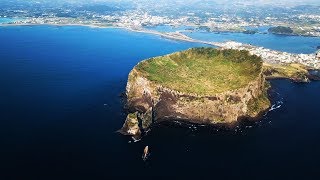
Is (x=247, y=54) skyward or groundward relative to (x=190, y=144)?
skyward

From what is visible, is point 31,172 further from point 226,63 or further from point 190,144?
point 226,63

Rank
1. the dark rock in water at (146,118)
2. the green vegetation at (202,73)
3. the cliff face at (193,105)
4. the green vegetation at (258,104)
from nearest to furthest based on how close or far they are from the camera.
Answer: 1. the dark rock in water at (146,118)
2. the cliff face at (193,105)
3. the green vegetation at (258,104)
4. the green vegetation at (202,73)

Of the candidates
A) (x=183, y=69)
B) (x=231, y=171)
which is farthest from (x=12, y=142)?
(x=183, y=69)

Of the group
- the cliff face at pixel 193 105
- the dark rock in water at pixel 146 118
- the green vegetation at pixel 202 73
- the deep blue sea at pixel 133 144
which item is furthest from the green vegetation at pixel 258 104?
the dark rock in water at pixel 146 118

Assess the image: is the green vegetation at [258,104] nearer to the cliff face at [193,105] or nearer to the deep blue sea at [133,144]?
the cliff face at [193,105]

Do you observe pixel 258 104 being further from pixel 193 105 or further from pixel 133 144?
pixel 133 144

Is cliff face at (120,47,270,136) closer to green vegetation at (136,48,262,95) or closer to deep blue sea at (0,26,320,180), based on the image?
green vegetation at (136,48,262,95)

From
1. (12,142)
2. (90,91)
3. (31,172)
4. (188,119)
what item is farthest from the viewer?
(90,91)

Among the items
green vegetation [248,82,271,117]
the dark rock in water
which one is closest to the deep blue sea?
the dark rock in water
